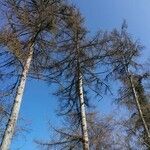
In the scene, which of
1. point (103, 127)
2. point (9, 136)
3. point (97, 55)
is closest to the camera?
point (9, 136)

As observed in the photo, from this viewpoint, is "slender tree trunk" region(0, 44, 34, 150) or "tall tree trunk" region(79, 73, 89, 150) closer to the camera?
"slender tree trunk" region(0, 44, 34, 150)

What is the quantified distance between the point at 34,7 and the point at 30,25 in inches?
78.8

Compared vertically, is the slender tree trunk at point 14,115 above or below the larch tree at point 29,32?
below

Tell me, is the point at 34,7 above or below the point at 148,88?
below

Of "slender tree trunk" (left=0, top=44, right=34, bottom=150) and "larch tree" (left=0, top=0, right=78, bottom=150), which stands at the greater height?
"larch tree" (left=0, top=0, right=78, bottom=150)

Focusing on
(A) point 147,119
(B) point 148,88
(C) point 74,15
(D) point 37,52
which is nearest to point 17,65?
(D) point 37,52

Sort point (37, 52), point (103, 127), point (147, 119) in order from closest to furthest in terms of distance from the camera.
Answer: point (37, 52)
point (147, 119)
point (103, 127)

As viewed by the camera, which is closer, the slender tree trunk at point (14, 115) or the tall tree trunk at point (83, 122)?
the slender tree trunk at point (14, 115)

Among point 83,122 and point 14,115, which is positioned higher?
point 83,122

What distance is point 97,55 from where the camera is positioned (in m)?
14.0

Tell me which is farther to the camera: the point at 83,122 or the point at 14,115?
the point at 83,122

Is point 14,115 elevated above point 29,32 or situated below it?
below

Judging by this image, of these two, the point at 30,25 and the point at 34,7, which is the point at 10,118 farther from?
the point at 34,7

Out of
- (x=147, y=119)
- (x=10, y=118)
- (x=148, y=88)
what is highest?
(x=148, y=88)
